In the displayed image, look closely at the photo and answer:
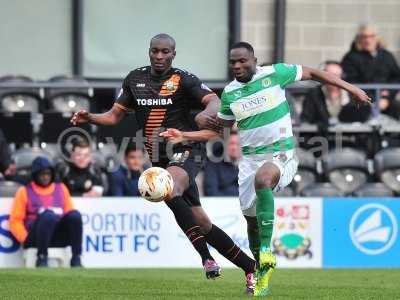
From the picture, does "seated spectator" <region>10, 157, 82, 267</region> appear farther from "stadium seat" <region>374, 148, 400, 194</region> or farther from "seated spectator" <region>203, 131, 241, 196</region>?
"stadium seat" <region>374, 148, 400, 194</region>

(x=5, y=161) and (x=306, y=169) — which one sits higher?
(x=5, y=161)

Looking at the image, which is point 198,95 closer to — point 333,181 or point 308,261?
point 308,261

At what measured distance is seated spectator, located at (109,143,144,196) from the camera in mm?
16734

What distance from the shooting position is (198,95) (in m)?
11.5

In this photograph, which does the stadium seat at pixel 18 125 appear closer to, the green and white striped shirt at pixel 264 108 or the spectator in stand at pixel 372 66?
the spectator in stand at pixel 372 66

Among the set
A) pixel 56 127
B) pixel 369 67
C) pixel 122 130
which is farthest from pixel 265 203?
pixel 369 67

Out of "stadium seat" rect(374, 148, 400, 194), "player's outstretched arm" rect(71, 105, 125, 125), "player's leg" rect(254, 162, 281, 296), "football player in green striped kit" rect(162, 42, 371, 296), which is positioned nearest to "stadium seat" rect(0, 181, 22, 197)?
"player's outstretched arm" rect(71, 105, 125, 125)

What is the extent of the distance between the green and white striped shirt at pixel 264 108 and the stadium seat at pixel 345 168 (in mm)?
6897

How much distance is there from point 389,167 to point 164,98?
6789 mm

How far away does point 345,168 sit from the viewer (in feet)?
58.3

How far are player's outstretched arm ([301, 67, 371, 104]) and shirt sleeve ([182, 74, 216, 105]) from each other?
1023 millimetres

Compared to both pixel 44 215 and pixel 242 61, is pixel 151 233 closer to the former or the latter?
pixel 44 215

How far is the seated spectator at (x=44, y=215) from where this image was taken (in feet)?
51.0

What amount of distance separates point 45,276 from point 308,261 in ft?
15.3
